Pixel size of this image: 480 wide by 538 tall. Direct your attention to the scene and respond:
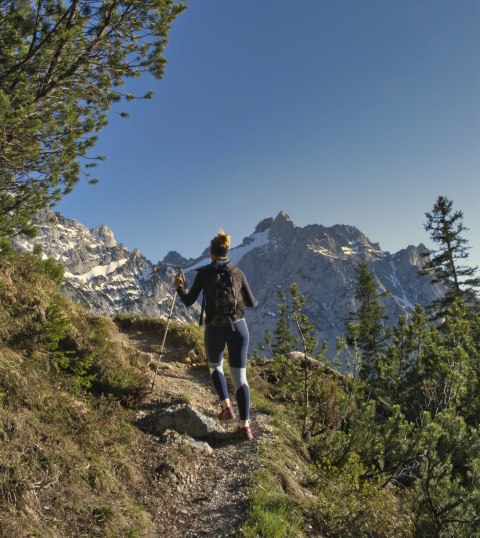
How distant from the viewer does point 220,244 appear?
6.80 meters

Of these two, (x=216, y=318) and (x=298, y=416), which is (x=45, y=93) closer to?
(x=216, y=318)

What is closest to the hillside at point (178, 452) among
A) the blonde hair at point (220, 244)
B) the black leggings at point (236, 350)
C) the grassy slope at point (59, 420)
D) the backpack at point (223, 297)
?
the grassy slope at point (59, 420)

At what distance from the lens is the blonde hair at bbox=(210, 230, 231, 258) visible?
6793 mm

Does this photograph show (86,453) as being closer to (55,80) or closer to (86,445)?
(86,445)

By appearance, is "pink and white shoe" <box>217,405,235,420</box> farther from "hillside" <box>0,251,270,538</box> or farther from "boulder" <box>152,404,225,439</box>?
"hillside" <box>0,251,270,538</box>

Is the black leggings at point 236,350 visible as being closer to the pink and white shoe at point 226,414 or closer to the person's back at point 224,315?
the person's back at point 224,315

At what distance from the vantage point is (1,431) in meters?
4.11

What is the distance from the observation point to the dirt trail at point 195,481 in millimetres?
4426

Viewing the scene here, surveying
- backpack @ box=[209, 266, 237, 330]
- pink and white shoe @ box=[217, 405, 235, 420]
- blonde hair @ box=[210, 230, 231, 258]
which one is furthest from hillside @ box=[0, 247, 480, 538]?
blonde hair @ box=[210, 230, 231, 258]

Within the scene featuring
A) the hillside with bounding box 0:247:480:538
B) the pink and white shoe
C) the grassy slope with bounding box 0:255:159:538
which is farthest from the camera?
the pink and white shoe

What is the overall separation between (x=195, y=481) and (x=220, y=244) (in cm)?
353

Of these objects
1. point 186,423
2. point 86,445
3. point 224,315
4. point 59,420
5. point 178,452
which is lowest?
point 178,452

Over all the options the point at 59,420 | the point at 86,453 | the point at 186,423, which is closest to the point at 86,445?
the point at 86,453

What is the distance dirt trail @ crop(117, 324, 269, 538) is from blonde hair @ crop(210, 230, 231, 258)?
284 cm
